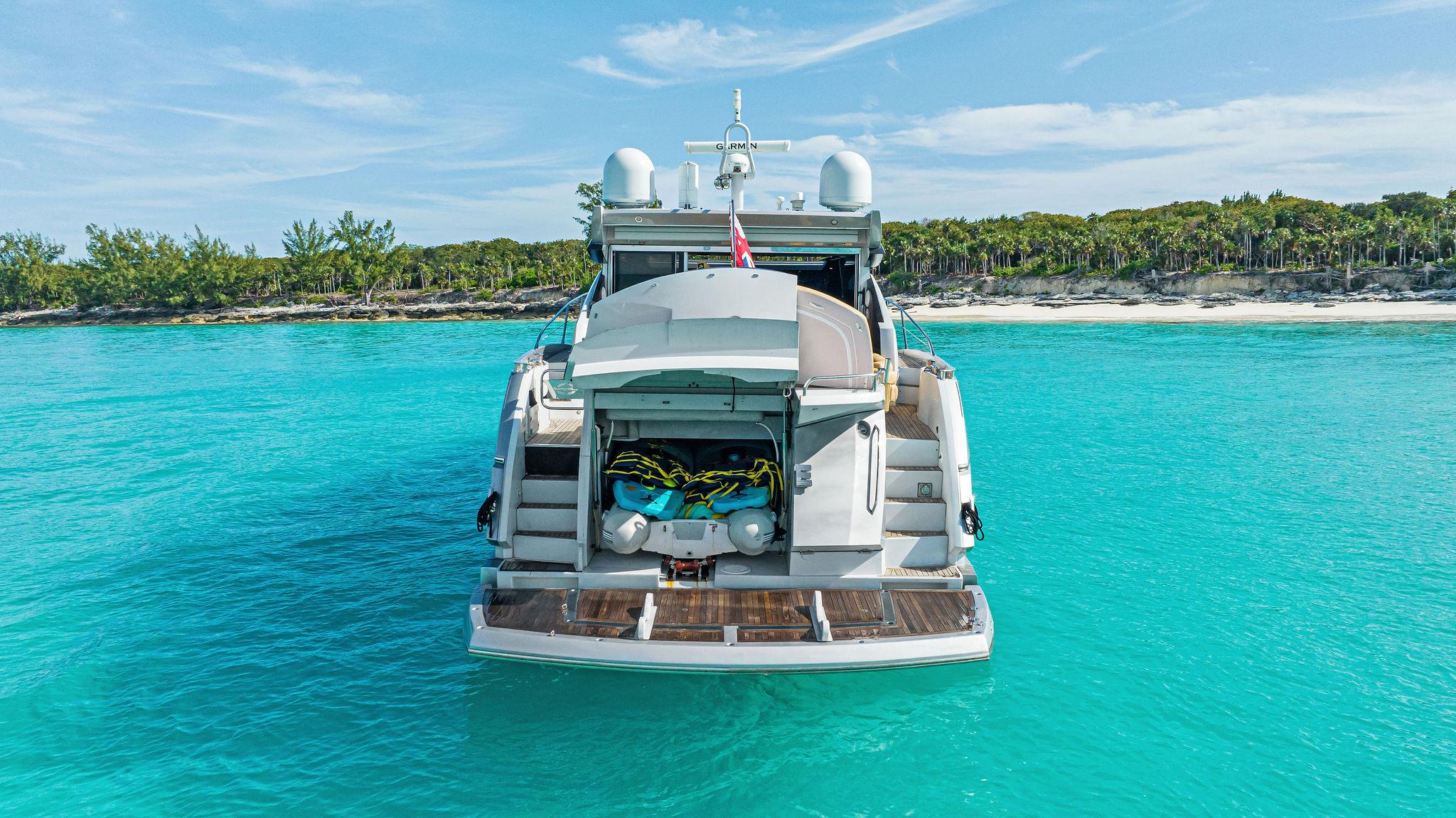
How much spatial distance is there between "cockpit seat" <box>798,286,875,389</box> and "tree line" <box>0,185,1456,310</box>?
6438 cm

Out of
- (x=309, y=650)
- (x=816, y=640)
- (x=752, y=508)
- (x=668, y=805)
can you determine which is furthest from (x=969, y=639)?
(x=309, y=650)

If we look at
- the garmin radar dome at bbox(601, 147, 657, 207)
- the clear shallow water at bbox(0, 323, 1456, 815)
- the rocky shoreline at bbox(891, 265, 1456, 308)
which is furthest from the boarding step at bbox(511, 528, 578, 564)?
the rocky shoreline at bbox(891, 265, 1456, 308)

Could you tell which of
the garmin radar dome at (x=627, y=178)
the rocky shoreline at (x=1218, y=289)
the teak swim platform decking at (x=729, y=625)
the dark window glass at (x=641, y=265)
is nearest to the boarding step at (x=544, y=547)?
the teak swim platform decking at (x=729, y=625)

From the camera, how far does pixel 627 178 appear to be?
9.01 m

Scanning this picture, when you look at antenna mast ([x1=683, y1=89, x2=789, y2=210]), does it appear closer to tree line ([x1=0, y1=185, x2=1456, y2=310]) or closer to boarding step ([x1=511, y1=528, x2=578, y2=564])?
boarding step ([x1=511, y1=528, x2=578, y2=564])

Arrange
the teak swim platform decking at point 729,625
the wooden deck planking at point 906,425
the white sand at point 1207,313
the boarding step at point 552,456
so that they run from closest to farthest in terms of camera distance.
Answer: the teak swim platform decking at point 729,625
the boarding step at point 552,456
the wooden deck planking at point 906,425
the white sand at point 1207,313

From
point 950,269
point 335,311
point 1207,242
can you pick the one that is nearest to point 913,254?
point 950,269

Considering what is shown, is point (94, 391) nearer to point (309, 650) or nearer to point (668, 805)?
point (309, 650)

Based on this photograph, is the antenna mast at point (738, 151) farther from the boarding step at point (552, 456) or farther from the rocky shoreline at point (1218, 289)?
the rocky shoreline at point (1218, 289)

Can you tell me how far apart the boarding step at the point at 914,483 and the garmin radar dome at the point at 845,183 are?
3814 millimetres

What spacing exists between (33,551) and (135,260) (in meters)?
111

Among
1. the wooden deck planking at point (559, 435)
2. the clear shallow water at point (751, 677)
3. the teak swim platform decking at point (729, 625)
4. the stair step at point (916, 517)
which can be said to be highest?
the wooden deck planking at point (559, 435)

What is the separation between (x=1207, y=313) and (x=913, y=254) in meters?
36.7

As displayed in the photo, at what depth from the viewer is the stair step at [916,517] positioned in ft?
20.7
